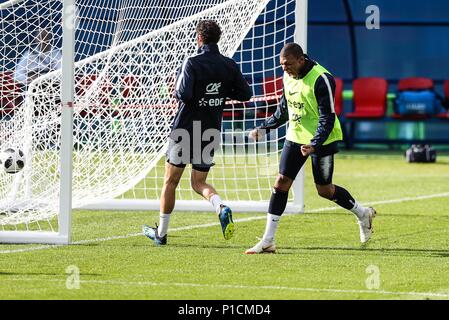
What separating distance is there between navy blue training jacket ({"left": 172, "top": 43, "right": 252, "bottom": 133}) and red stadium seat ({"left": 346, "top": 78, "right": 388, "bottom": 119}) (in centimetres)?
1480

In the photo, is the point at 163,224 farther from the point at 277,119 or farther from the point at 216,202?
the point at 277,119

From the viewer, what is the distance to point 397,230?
12477mm

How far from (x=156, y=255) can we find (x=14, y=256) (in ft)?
4.03

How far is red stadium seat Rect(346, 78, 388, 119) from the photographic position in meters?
25.7

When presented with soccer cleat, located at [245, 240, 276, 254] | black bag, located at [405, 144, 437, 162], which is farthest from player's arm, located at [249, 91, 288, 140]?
black bag, located at [405, 144, 437, 162]

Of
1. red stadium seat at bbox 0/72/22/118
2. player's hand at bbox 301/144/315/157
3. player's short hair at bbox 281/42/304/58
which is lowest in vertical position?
player's hand at bbox 301/144/315/157

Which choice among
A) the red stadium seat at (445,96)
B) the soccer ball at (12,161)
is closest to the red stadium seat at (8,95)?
the soccer ball at (12,161)

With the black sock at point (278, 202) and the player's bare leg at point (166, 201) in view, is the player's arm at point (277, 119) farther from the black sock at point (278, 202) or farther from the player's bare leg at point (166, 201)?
the player's bare leg at point (166, 201)

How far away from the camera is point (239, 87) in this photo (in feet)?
36.3

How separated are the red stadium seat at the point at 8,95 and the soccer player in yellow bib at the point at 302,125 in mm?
2897

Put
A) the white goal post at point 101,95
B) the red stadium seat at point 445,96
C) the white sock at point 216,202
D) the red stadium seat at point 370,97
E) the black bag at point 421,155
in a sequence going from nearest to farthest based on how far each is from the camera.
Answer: the white sock at point 216,202 → the white goal post at point 101,95 → the black bag at point 421,155 → the red stadium seat at point 445,96 → the red stadium seat at point 370,97

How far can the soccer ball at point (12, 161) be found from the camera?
1196 cm

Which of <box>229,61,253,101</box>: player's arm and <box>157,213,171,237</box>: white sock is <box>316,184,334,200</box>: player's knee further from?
<box>157,213,171,237</box>: white sock

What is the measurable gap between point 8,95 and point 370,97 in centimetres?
1476
